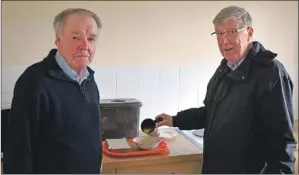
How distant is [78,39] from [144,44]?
1.00 m

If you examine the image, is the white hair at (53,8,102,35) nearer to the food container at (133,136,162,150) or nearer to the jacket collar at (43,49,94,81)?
the jacket collar at (43,49,94,81)

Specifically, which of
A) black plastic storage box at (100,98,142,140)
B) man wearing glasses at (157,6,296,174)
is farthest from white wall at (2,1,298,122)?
man wearing glasses at (157,6,296,174)

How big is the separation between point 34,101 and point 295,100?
2.01 meters

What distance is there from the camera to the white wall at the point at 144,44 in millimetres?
1682

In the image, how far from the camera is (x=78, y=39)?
91 centimetres

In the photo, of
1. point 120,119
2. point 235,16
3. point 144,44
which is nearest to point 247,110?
point 235,16

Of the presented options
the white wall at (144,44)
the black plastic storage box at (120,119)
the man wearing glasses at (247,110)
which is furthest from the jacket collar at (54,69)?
the white wall at (144,44)

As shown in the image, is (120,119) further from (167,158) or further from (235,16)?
(235,16)

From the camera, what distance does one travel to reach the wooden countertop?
1.38m

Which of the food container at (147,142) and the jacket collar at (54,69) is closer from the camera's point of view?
the jacket collar at (54,69)


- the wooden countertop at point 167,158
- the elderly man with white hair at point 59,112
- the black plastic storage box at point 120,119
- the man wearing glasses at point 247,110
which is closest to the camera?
the elderly man with white hair at point 59,112

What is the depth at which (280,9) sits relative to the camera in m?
2.15

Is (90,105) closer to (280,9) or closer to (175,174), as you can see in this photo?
(175,174)

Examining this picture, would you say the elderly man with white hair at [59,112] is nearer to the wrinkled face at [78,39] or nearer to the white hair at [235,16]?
the wrinkled face at [78,39]
